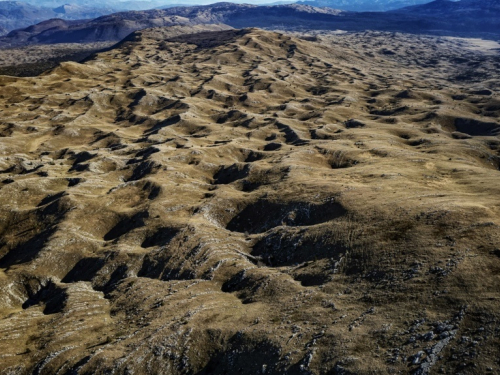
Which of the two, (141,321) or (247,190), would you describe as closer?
(141,321)

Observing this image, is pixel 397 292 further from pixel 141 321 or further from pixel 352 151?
pixel 352 151

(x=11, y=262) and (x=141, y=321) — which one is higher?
(x=141, y=321)

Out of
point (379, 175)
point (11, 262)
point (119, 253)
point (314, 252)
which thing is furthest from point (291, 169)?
point (11, 262)

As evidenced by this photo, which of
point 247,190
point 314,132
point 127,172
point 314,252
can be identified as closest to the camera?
point 314,252

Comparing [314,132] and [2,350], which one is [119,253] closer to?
[2,350]

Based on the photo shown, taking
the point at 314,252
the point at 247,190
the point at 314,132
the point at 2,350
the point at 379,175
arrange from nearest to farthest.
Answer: the point at 2,350, the point at 314,252, the point at 379,175, the point at 247,190, the point at 314,132

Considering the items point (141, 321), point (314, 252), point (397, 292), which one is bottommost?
point (141, 321)
